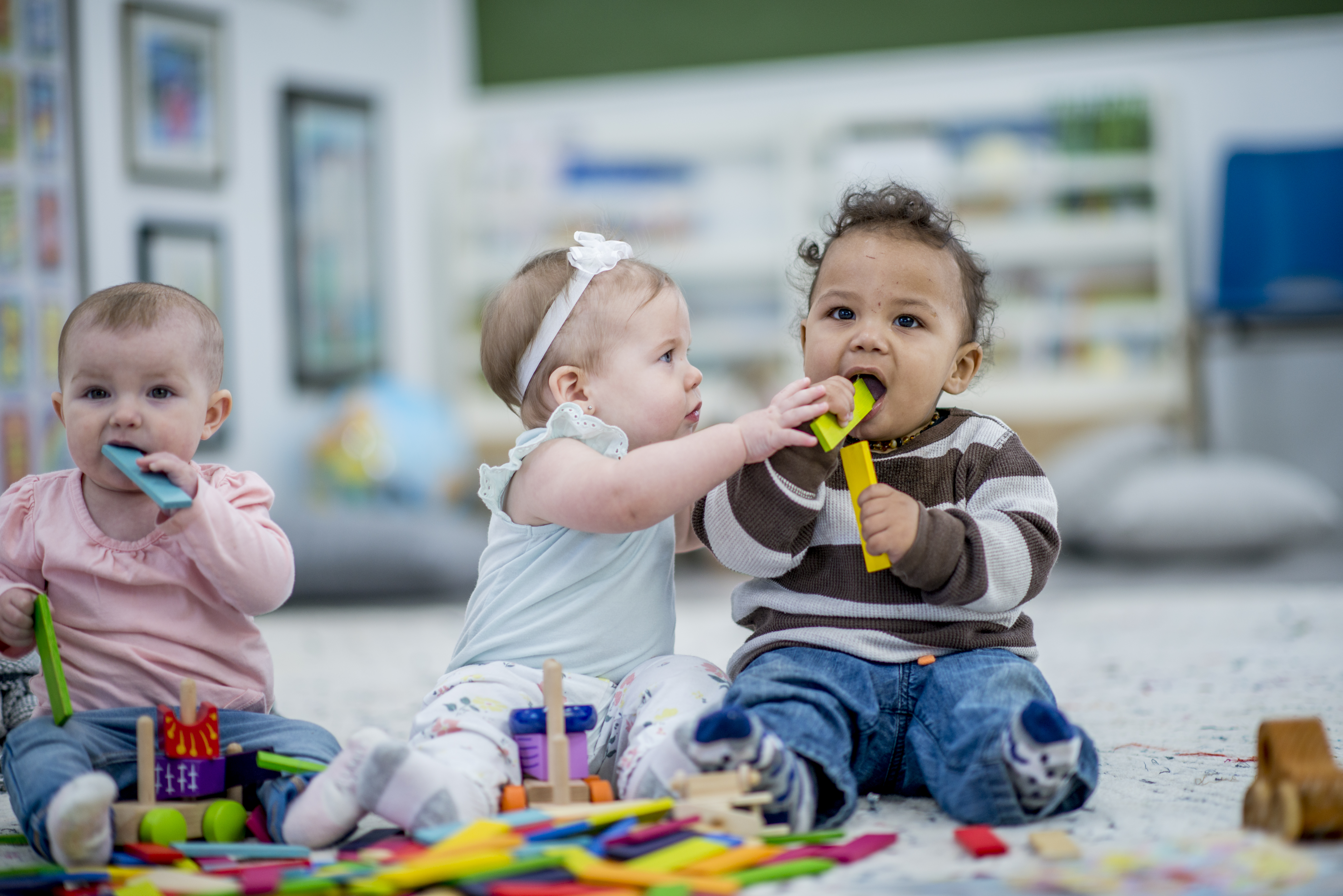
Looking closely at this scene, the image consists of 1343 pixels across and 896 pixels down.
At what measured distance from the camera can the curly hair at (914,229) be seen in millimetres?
1103

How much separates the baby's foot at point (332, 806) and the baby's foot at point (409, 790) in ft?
0.04

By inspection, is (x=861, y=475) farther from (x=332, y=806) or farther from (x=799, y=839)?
(x=332, y=806)

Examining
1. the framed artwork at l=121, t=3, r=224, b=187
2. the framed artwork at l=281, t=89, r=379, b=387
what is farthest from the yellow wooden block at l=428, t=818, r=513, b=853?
the framed artwork at l=281, t=89, r=379, b=387

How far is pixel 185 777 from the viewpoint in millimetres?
971

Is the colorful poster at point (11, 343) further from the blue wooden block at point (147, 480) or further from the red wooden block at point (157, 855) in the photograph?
the red wooden block at point (157, 855)

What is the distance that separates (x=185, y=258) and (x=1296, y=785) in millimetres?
2755

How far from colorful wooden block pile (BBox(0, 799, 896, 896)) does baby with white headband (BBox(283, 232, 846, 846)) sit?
6 cm

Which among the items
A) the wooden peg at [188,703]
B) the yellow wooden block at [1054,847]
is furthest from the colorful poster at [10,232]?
the yellow wooden block at [1054,847]

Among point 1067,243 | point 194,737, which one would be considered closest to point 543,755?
point 194,737

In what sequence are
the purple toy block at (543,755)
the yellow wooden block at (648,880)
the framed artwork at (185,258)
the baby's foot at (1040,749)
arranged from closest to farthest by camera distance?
1. the yellow wooden block at (648,880)
2. the baby's foot at (1040,749)
3. the purple toy block at (543,755)
4. the framed artwork at (185,258)

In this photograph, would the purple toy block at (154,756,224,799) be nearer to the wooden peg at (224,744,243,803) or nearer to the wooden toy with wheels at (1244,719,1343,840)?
→ the wooden peg at (224,744,243,803)

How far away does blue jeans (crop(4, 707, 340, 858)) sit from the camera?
0.91 metres

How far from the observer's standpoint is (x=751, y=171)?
3.80 metres

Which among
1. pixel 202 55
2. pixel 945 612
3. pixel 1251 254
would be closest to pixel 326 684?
pixel 945 612
